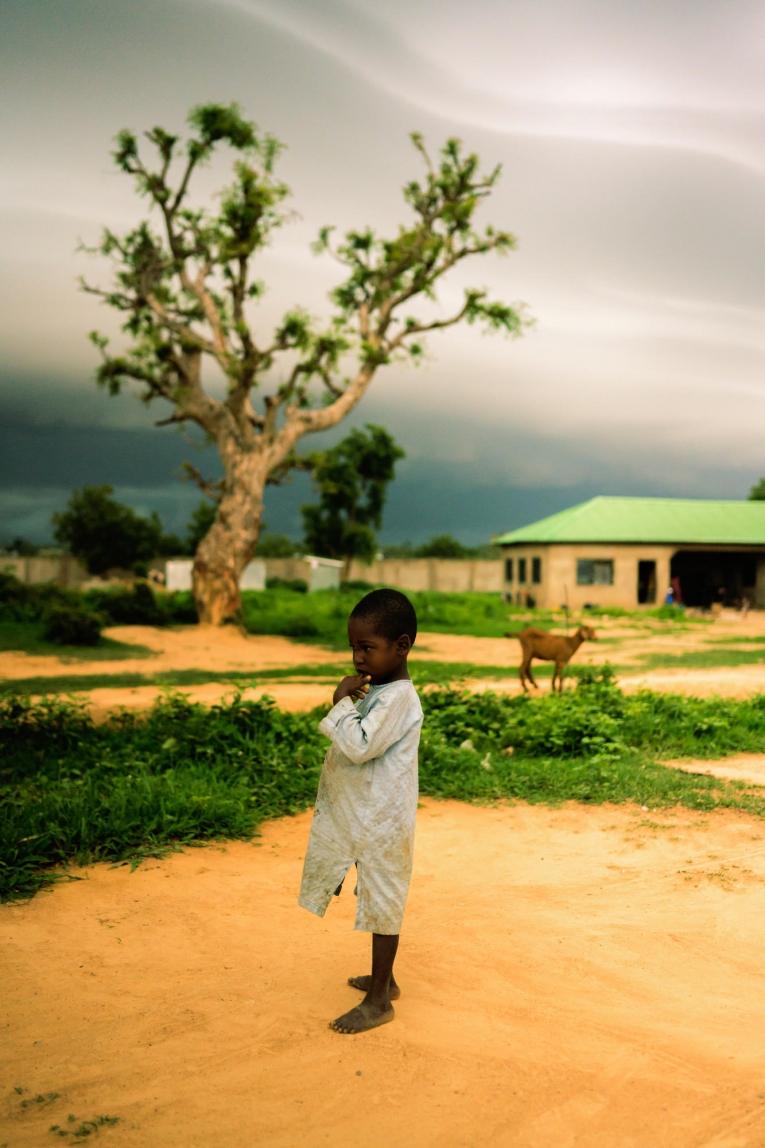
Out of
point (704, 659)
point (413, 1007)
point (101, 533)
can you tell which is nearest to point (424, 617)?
point (704, 659)

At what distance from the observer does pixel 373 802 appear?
11.5 ft

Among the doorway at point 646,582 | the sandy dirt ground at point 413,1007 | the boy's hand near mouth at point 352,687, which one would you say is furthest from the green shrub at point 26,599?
the doorway at point 646,582

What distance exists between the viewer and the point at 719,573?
38375 mm

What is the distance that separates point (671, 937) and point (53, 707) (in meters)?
5.74

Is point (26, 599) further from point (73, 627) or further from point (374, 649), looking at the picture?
point (374, 649)

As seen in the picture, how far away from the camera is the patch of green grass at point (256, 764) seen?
18.7 ft

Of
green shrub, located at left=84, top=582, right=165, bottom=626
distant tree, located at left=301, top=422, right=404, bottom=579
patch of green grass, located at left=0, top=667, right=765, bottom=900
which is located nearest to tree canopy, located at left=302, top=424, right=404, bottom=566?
distant tree, located at left=301, top=422, right=404, bottom=579

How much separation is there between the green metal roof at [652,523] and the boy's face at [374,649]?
31.8 meters

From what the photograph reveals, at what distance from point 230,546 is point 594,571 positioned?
1670 centimetres

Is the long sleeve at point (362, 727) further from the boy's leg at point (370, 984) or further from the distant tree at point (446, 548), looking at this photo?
the distant tree at point (446, 548)

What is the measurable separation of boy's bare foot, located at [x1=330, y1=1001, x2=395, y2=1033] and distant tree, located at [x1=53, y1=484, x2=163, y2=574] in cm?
4779

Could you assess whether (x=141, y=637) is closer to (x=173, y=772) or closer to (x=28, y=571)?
(x=173, y=772)

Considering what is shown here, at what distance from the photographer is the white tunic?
3436 millimetres

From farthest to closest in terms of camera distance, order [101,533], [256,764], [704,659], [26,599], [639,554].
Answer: [101,533], [639,554], [26,599], [704,659], [256,764]
